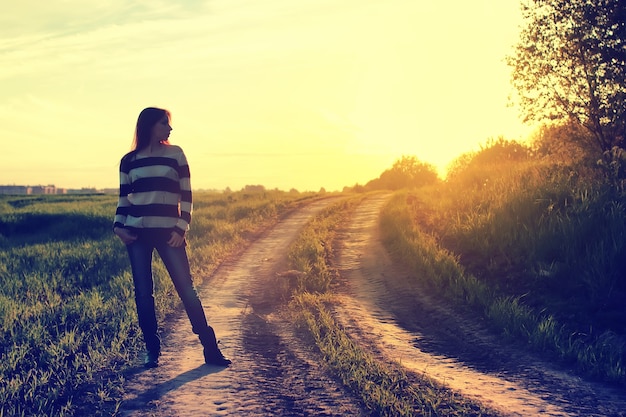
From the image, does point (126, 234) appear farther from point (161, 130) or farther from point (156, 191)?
point (161, 130)

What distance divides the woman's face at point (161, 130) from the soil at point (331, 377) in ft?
8.25

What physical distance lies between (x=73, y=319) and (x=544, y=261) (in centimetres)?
753

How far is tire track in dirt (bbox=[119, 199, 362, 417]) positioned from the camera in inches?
166

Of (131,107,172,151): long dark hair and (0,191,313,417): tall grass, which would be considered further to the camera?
(131,107,172,151): long dark hair

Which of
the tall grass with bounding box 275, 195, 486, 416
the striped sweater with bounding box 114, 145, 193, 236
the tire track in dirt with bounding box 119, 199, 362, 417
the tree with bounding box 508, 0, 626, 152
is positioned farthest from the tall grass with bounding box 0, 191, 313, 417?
the tree with bounding box 508, 0, 626, 152

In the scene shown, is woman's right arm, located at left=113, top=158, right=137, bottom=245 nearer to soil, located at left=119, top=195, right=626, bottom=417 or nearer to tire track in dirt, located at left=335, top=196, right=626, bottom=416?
soil, located at left=119, top=195, right=626, bottom=417

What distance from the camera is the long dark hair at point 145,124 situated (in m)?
4.99

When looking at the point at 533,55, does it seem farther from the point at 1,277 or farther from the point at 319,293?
the point at 1,277

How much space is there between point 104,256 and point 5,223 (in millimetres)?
12921

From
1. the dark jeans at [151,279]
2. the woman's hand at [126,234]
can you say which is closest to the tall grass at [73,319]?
the dark jeans at [151,279]

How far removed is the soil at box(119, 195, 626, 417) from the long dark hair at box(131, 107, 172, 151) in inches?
97.1

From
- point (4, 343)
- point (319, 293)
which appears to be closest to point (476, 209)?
point (319, 293)

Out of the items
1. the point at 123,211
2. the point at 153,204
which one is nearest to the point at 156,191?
the point at 153,204

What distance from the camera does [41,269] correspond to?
1048 cm
